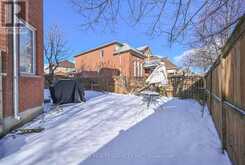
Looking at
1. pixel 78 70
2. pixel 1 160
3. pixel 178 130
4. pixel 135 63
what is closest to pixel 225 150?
pixel 178 130

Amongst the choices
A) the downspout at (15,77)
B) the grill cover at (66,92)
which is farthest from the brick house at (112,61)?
the downspout at (15,77)

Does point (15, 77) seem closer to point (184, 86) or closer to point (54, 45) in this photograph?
point (184, 86)

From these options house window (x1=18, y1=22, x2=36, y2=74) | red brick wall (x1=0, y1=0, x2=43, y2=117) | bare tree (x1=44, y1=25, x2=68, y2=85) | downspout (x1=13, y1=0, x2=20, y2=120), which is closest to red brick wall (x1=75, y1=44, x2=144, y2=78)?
bare tree (x1=44, y1=25, x2=68, y2=85)

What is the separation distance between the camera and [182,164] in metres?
4.22

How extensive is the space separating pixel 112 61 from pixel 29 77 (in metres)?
27.1

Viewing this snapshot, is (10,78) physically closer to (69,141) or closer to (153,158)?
(69,141)

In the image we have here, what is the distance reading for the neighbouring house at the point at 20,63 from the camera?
6.22 m

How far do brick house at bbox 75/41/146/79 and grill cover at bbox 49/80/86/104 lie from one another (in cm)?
1833

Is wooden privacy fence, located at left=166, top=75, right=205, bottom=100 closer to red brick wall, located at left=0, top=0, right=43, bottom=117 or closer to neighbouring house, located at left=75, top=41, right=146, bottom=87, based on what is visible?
red brick wall, located at left=0, top=0, right=43, bottom=117

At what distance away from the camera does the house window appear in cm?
740

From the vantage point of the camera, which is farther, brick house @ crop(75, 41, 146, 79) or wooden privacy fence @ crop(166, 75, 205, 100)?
brick house @ crop(75, 41, 146, 79)

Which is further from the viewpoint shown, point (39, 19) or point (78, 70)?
point (78, 70)

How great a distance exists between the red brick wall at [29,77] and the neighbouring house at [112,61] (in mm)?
21470

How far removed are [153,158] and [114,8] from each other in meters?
2.56
